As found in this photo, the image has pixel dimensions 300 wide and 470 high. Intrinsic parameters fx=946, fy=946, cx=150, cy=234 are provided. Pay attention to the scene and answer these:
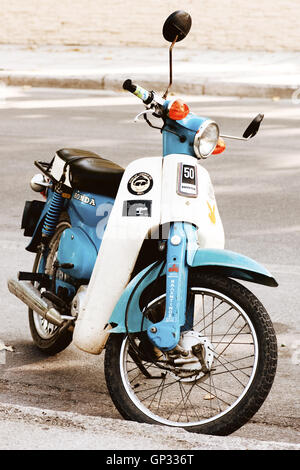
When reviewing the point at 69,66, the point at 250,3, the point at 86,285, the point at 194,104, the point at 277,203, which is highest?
the point at 250,3

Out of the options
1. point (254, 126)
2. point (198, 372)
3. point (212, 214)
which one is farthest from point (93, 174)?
point (198, 372)

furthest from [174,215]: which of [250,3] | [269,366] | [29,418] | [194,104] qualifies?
[250,3]

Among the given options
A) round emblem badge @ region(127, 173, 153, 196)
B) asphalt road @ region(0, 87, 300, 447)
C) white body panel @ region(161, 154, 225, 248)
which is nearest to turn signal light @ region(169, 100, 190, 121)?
white body panel @ region(161, 154, 225, 248)

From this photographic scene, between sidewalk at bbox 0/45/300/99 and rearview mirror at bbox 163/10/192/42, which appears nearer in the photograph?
rearview mirror at bbox 163/10/192/42

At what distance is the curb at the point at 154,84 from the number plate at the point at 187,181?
9622 mm

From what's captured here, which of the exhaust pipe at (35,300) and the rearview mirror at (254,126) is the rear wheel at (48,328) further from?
the rearview mirror at (254,126)

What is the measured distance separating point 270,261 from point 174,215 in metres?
2.55

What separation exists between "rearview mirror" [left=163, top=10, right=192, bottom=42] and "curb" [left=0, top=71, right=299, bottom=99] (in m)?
9.43

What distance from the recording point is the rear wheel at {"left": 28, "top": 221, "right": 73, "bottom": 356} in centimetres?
464

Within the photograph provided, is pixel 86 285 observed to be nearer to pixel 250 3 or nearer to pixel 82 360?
pixel 82 360

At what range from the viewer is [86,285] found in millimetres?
4355

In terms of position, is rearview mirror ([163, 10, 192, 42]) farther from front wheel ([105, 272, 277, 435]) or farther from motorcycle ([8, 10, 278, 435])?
front wheel ([105, 272, 277, 435])

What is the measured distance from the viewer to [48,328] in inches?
186

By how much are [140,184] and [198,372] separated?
801 millimetres
